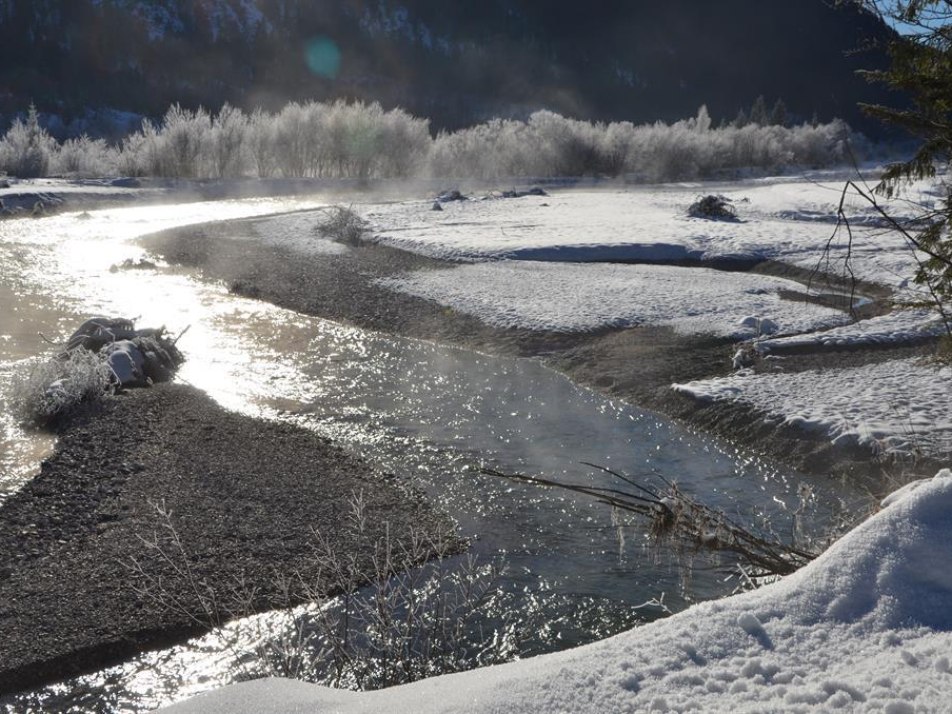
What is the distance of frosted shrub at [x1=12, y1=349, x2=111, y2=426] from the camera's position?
42.3 ft

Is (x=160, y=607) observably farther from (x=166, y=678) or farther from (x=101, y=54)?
(x=101, y=54)

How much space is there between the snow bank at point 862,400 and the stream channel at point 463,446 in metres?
1.11

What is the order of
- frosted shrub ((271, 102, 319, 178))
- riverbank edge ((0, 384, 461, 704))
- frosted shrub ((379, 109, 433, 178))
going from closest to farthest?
→ riverbank edge ((0, 384, 461, 704)) < frosted shrub ((271, 102, 319, 178)) < frosted shrub ((379, 109, 433, 178))

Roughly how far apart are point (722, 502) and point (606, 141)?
2694 inches

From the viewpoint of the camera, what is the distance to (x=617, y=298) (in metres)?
21.6

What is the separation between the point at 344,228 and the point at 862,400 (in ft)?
82.5

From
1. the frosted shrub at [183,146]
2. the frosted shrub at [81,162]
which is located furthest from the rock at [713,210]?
the frosted shrub at [81,162]

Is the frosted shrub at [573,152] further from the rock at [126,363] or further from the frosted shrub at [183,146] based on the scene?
the rock at [126,363]

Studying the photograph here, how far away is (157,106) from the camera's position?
5822 inches

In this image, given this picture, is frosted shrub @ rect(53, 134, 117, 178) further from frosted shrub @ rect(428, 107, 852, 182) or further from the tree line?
frosted shrub @ rect(428, 107, 852, 182)

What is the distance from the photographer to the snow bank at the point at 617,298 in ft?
63.0

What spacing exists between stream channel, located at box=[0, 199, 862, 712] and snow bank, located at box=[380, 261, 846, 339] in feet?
9.23

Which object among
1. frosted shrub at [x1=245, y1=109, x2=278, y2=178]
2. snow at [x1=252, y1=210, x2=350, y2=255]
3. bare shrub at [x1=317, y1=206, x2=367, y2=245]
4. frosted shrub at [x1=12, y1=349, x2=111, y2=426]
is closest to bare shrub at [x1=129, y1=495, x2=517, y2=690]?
frosted shrub at [x1=12, y1=349, x2=111, y2=426]

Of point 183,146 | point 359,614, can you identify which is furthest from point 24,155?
point 359,614
